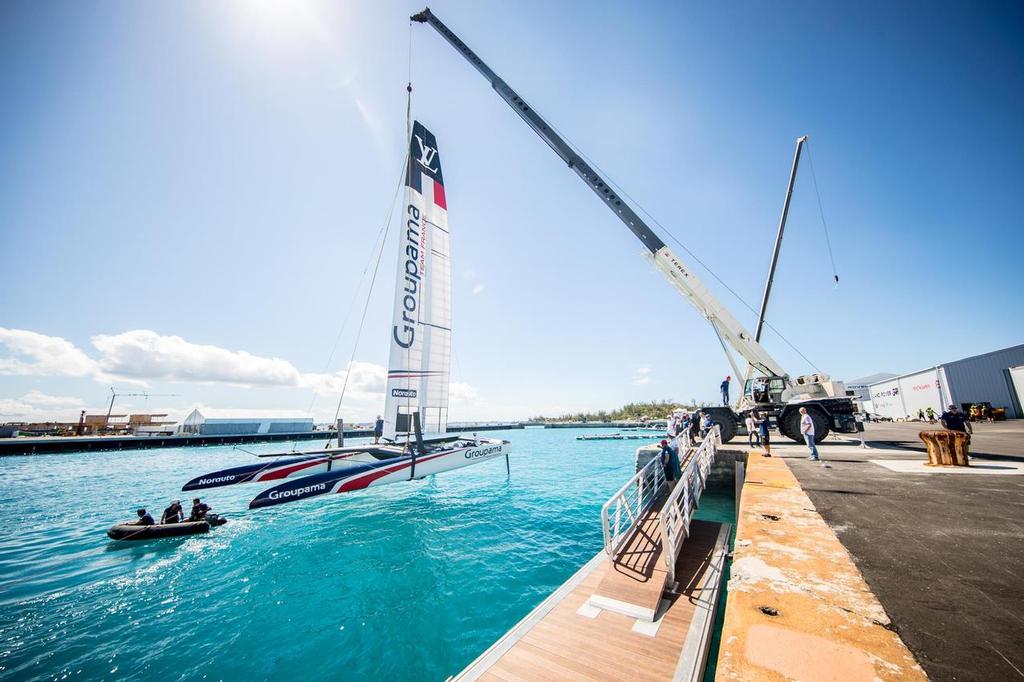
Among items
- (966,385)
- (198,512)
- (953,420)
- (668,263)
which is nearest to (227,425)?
(198,512)

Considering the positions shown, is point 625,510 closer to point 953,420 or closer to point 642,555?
point 642,555

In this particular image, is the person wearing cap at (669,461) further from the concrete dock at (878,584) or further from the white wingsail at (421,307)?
the white wingsail at (421,307)

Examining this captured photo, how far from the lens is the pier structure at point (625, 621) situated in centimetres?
432

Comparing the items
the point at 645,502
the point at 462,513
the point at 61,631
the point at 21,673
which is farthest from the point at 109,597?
the point at 645,502

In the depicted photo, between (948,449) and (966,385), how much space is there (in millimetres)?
35233

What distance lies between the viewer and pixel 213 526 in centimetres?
1320

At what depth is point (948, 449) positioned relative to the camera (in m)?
10.0

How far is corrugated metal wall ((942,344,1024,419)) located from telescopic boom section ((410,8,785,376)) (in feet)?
102

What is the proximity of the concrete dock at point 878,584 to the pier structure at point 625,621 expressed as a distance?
5.31 ft

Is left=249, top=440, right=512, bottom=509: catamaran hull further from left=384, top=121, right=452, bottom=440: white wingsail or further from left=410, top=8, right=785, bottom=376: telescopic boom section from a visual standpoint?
left=410, top=8, right=785, bottom=376: telescopic boom section

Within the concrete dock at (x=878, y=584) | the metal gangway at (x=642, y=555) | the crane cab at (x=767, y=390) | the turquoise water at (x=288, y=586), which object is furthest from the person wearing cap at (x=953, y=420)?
the metal gangway at (x=642, y=555)

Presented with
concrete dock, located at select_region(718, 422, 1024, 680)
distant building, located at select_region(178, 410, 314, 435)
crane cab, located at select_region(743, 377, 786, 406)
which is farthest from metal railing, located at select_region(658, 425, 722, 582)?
distant building, located at select_region(178, 410, 314, 435)

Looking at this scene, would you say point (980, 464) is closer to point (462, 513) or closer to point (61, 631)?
point (462, 513)

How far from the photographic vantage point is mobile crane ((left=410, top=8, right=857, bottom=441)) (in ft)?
51.0
